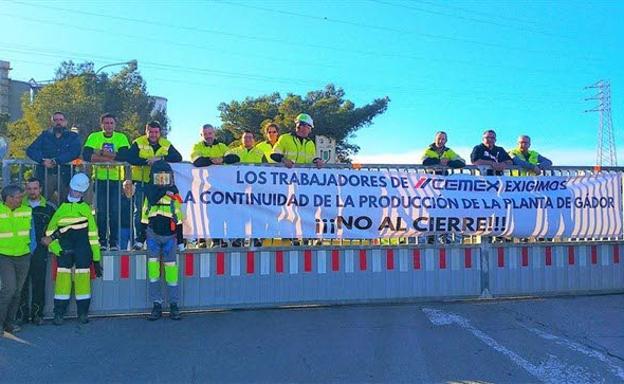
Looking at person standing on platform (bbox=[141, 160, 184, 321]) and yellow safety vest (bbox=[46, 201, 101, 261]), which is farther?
person standing on platform (bbox=[141, 160, 184, 321])

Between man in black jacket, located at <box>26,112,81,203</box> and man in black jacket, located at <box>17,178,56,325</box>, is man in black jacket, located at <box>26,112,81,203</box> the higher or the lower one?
the higher one

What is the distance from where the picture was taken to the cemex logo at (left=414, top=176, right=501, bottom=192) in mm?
8047

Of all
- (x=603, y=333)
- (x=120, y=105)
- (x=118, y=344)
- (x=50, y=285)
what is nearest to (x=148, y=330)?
(x=118, y=344)

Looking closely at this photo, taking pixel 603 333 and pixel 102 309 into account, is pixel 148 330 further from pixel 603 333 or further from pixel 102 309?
pixel 603 333

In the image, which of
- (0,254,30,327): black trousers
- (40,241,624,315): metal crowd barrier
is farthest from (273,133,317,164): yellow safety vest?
(0,254,30,327): black trousers

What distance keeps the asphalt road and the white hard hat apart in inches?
66.0

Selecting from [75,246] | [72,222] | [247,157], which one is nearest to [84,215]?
[72,222]

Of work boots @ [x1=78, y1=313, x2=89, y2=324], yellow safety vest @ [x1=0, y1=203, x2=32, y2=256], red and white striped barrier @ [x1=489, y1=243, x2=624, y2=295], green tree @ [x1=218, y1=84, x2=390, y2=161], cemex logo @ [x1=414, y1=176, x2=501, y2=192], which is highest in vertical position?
green tree @ [x1=218, y1=84, x2=390, y2=161]

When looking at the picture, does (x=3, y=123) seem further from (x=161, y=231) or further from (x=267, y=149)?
(x=161, y=231)

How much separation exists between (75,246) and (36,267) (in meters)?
0.58

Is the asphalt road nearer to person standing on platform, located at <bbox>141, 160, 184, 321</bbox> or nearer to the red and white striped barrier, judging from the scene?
person standing on platform, located at <bbox>141, 160, 184, 321</bbox>

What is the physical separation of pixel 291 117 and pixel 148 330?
115 ft

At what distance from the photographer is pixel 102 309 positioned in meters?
7.06

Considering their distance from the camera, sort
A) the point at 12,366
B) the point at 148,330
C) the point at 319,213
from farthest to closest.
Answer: the point at 319,213
the point at 148,330
the point at 12,366
